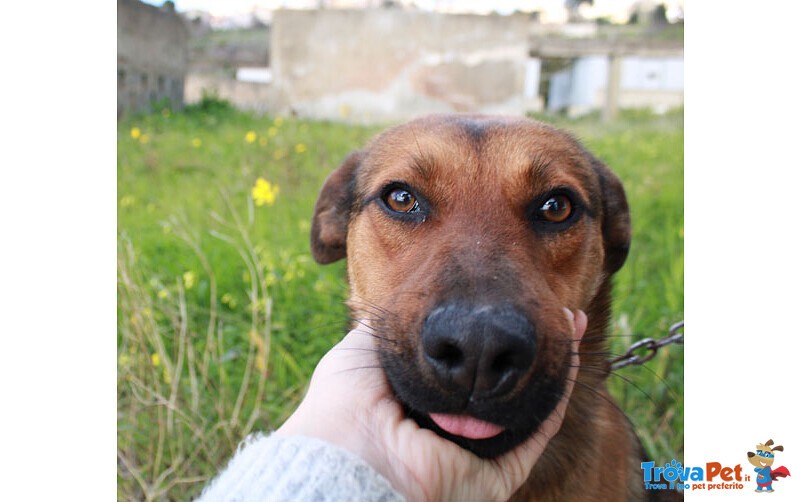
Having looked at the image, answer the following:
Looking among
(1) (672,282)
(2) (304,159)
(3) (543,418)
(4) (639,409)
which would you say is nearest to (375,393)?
(3) (543,418)

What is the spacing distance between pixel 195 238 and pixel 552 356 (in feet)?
7.91

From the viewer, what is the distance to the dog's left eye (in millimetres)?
1874

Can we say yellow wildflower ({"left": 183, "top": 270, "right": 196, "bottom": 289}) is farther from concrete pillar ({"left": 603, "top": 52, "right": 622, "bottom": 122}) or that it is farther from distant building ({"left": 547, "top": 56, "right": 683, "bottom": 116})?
concrete pillar ({"left": 603, "top": 52, "right": 622, "bottom": 122})

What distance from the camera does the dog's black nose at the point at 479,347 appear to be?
128cm

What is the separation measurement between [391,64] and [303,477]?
10.5ft

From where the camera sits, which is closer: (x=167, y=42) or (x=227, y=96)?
(x=167, y=42)

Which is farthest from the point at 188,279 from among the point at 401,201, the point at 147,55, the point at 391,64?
the point at 391,64

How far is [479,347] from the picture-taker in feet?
4.17

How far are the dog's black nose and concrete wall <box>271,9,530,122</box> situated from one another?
2.71 metres

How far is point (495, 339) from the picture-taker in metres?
1.28

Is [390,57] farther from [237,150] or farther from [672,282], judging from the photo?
[672,282]

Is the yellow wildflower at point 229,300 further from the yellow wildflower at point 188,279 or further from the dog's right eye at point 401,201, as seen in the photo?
the dog's right eye at point 401,201
